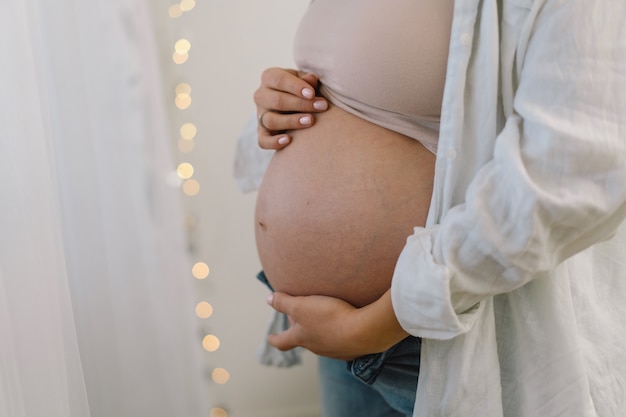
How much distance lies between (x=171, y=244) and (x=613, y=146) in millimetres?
826

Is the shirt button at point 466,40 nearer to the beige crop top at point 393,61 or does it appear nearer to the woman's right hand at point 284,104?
the beige crop top at point 393,61

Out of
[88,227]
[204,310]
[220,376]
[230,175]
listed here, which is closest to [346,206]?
[88,227]

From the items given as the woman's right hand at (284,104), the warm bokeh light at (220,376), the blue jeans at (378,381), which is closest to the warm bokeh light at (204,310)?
the warm bokeh light at (220,376)

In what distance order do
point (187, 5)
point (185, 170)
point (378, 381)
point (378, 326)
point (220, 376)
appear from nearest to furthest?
point (378, 326), point (378, 381), point (187, 5), point (185, 170), point (220, 376)

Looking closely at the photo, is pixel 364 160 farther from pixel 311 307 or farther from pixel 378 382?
pixel 378 382

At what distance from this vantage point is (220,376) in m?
1.89

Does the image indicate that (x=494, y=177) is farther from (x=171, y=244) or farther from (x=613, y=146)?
(x=171, y=244)

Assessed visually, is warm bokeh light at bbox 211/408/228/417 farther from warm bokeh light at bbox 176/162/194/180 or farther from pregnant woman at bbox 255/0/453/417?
pregnant woman at bbox 255/0/453/417

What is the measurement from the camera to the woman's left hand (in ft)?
2.68

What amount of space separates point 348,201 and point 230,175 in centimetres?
94

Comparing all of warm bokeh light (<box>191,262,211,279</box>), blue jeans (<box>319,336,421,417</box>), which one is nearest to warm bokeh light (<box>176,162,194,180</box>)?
warm bokeh light (<box>191,262,211,279</box>)

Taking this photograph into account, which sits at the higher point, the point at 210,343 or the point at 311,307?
the point at 311,307

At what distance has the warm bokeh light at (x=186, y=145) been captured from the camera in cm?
175

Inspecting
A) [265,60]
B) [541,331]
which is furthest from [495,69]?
[265,60]
